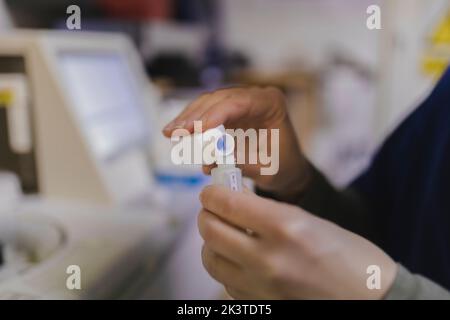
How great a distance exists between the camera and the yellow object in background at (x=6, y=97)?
0.88m

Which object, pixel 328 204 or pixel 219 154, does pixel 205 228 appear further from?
pixel 328 204

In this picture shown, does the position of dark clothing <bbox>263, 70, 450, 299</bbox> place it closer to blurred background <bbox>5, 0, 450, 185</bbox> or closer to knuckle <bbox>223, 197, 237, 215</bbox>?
blurred background <bbox>5, 0, 450, 185</bbox>

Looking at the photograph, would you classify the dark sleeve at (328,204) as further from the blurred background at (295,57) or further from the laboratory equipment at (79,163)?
the laboratory equipment at (79,163)

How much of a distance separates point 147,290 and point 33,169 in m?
0.43

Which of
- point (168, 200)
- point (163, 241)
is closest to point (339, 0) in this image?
point (168, 200)

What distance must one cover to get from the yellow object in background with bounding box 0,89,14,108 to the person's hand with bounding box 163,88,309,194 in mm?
545

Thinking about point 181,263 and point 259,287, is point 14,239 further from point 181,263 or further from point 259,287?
point 259,287

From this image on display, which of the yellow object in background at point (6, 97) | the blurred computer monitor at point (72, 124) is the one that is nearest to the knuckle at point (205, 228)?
the blurred computer monitor at point (72, 124)

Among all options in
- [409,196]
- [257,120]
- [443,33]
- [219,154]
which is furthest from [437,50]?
[219,154]

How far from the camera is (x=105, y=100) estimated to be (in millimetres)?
1003

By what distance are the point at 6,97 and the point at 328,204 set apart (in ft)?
2.12

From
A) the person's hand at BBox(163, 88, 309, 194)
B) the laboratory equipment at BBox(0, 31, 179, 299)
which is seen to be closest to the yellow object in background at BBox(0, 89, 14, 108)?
the laboratory equipment at BBox(0, 31, 179, 299)

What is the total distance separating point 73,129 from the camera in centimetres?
85
